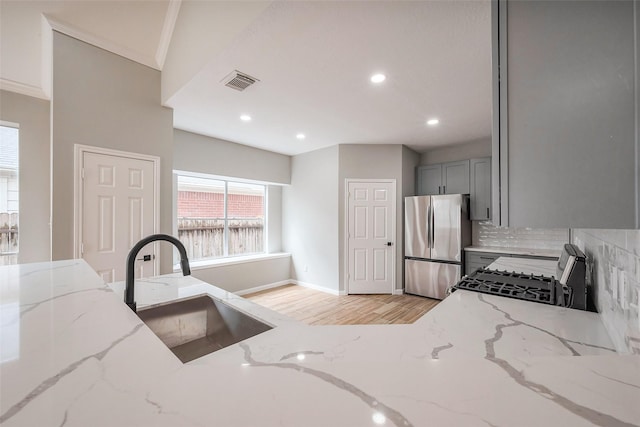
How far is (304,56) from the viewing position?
199 cm

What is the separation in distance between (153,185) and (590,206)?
10.7 feet

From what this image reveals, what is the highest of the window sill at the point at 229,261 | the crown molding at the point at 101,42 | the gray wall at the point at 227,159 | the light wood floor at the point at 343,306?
the crown molding at the point at 101,42

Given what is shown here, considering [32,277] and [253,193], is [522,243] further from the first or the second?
[32,277]

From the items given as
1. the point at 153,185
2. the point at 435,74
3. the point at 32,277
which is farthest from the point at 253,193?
the point at 32,277

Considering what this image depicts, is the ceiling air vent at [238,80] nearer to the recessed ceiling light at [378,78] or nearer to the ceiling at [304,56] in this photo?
the ceiling at [304,56]

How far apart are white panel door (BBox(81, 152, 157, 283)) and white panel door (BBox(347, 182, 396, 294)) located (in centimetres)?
281

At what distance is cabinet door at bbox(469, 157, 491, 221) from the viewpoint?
378 centimetres

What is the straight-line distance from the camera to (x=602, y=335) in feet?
3.04

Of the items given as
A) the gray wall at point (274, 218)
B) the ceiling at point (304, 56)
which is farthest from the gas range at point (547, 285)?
the gray wall at point (274, 218)

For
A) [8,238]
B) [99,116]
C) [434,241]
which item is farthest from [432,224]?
[8,238]

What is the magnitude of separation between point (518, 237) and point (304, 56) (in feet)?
13.0

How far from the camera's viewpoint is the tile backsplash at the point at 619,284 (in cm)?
73

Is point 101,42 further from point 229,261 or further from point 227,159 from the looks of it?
point 229,261

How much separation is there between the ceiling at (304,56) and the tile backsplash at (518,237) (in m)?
1.62
